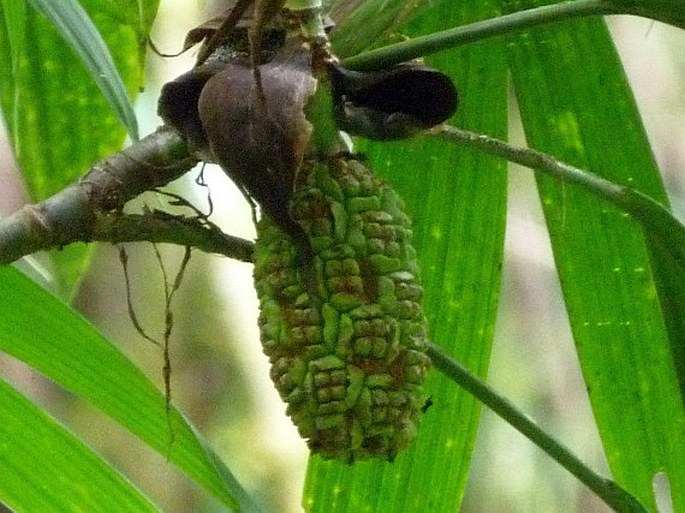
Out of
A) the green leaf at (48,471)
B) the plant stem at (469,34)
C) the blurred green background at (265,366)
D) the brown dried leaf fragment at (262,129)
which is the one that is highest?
the blurred green background at (265,366)

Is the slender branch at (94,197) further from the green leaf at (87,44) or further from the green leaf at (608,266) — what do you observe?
the green leaf at (608,266)

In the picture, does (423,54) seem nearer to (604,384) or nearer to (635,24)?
(604,384)

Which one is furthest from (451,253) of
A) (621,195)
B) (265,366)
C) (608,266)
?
(265,366)

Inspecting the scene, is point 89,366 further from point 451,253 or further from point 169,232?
point 451,253

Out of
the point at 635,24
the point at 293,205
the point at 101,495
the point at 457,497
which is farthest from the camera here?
the point at 635,24

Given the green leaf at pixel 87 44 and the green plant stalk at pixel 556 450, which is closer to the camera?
the green leaf at pixel 87 44

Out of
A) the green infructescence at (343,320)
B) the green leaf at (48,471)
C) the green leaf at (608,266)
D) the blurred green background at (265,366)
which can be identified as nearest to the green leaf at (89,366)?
the green leaf at (48,471)

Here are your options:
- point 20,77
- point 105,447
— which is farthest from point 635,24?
point 20,77
